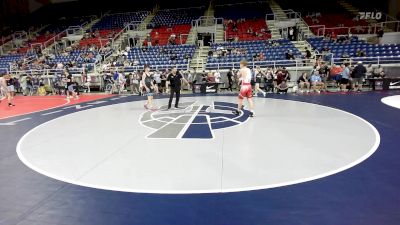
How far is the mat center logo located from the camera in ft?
24.2

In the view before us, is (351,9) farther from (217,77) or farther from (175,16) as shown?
(217,77)

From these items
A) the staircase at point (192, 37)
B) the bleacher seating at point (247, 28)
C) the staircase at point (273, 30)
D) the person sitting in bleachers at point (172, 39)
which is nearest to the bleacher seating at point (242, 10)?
the bleacher seating at point (247, 28)

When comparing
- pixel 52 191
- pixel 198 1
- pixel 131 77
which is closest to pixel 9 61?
pixel 131 77

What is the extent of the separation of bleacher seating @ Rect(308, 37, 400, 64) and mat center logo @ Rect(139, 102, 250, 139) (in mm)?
10781

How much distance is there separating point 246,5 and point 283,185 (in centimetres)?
3061

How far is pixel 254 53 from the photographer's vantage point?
2055 cm

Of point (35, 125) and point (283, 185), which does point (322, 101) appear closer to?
point (283, 185)

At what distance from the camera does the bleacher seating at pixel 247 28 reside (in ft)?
81.5

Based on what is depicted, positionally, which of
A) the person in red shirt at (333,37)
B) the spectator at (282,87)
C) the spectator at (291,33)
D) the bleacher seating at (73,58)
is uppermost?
the spectator at (291,33)

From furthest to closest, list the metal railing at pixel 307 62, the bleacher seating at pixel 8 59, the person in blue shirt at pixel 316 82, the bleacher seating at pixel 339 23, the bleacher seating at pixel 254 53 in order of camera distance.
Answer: the bleacher seating at pixel 8 59, the bleacher seating at pixel 339 23, the bleacher seating at pixel 254 53, the metal railing at pixel 307 62, the person in blue shirt at pixel 316 82

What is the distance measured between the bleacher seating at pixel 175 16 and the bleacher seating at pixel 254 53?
9.33 m

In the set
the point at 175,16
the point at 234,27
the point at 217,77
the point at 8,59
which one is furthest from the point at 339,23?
the point at 8,59

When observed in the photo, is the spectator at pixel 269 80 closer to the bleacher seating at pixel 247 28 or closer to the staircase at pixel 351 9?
the bleacher seating at pixel 247 28

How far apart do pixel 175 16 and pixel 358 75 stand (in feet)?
71.3
